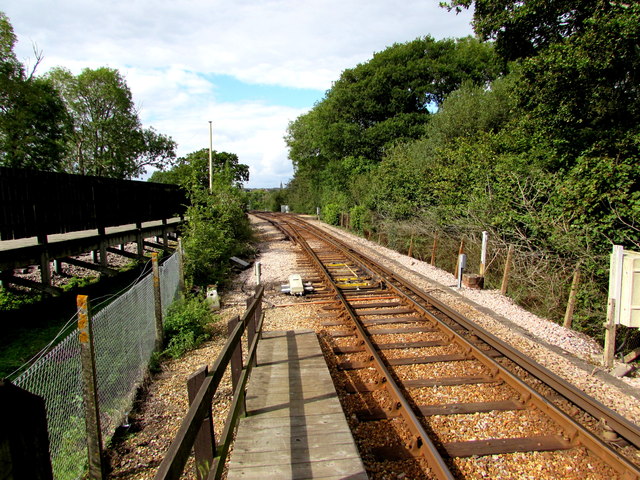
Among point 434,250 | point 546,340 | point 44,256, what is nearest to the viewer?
point 546,340

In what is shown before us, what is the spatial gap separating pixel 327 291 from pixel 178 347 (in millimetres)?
4298

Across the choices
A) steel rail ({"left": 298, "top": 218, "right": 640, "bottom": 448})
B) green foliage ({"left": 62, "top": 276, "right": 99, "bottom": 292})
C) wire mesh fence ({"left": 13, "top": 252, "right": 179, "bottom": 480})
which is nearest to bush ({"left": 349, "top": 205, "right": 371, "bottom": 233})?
green foliage ({"left": 62, "top": 276, "right": 99, "bottom": 292})

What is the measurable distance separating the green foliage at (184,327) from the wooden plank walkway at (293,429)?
1875 millimetres

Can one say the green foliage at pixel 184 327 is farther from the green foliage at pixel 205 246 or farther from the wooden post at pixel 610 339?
the wooden post at pixel 610 339

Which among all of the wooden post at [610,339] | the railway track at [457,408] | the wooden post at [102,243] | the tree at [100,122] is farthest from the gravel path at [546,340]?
the tree at [100,122]

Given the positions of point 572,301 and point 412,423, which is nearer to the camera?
point 412,423

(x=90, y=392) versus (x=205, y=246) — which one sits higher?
(x=205, y=246)

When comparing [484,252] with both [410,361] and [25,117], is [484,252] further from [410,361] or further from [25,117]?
[25,117]

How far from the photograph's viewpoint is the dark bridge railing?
7141 mm

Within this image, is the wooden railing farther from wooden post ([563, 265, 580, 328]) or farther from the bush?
the bush

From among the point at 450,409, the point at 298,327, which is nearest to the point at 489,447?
the point at 450,409

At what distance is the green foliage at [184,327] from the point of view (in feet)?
20.7

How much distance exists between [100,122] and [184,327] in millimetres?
35576

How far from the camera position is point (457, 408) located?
13.9ft
